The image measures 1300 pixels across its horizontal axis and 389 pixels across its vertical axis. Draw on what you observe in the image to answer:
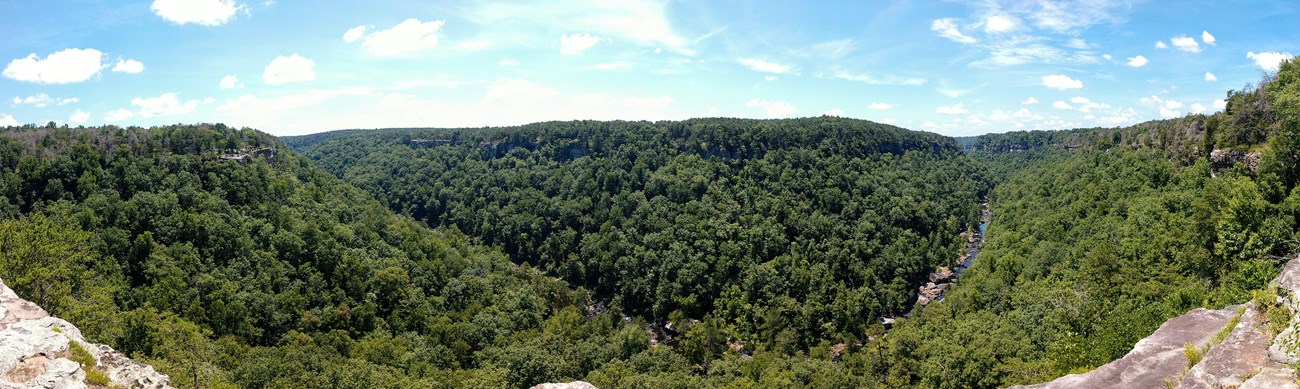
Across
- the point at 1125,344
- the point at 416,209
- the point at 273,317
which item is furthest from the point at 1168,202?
the point at 416,209

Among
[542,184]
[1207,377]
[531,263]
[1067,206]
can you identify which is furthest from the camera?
[542,184]

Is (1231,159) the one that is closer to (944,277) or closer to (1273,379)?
(944,277)

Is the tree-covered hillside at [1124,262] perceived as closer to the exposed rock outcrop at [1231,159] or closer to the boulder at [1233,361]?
the exposed rock outcrop at [1231,159]

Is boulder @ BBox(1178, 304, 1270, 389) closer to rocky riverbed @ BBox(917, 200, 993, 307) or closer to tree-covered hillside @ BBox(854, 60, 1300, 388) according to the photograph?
tree-covered hillside @ BBox(854, 60, 1300, 388)

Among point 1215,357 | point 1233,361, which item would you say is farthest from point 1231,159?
point 1233,361

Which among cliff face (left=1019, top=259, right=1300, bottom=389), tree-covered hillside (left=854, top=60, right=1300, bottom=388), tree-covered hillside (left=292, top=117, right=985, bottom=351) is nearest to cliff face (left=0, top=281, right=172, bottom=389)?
cliff face (left=1019, top=259, right=1300, bottom=389)

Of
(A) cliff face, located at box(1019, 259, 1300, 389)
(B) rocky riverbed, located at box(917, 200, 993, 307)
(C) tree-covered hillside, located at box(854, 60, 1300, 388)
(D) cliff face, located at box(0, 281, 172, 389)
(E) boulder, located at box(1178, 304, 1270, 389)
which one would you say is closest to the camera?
(A) cliff face, located at box(1019, 259, 1300, 389)

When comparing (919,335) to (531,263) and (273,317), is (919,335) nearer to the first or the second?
(273,317)
